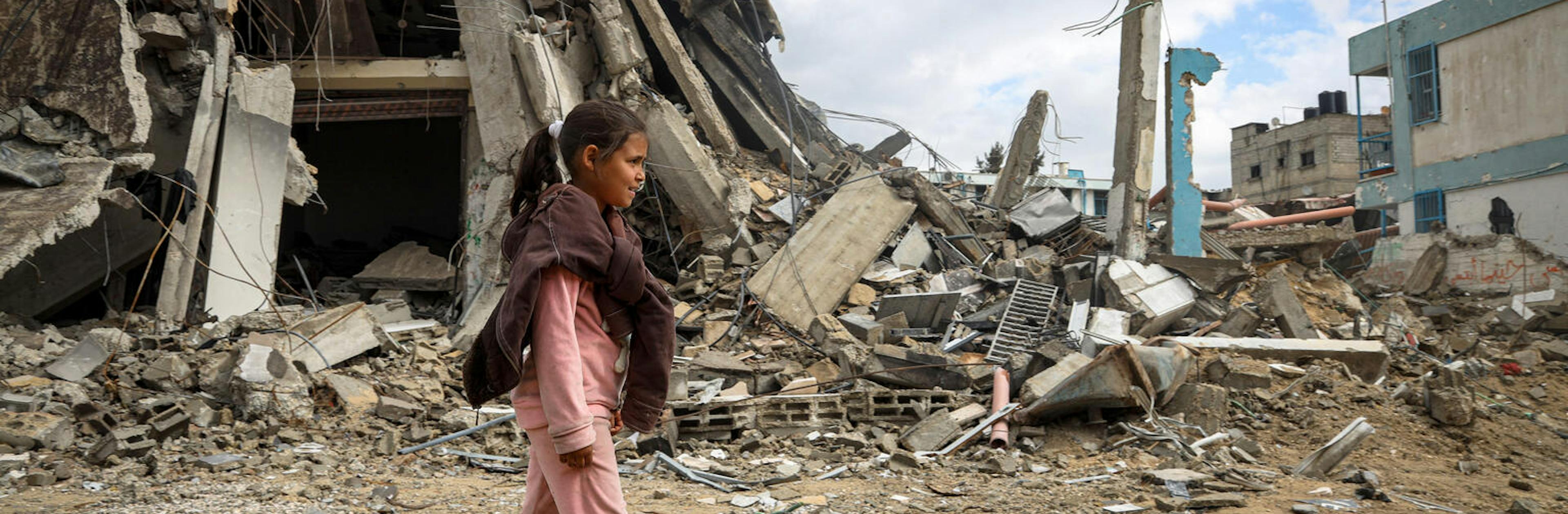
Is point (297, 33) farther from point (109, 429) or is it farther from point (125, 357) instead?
point (109, 429)

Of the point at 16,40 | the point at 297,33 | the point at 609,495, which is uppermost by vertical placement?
the point at 297,33

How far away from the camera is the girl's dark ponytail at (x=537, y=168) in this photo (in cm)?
205

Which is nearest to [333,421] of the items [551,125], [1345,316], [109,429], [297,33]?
[109,429]

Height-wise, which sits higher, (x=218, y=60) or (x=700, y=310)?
(x=218, y=60)

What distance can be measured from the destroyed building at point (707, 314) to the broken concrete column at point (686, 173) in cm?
3

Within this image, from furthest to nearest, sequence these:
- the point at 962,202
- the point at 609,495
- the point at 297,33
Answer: the point at 962,202
the point at 297,33
the point at 609,495

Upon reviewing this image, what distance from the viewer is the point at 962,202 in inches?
425

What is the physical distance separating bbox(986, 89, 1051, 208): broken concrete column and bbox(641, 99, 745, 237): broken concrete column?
165 inches

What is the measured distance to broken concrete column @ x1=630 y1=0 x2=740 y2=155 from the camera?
9.55 metres

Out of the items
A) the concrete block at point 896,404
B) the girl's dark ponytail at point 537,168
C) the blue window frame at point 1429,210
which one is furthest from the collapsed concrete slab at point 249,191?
the blue window frame at point 1429,210

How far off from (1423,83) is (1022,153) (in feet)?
36.1

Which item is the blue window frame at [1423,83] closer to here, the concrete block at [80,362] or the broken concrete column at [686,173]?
the broken concrete column at [686,173]

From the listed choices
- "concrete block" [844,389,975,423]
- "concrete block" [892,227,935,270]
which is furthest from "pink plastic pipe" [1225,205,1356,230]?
"concrete block" [844,389,975,423]

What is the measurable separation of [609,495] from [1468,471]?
5.21 metres
